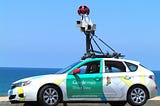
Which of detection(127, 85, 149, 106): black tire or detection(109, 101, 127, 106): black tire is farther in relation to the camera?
detection(109, 101, 127, 106): black tire

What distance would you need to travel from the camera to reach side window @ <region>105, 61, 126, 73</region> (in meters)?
18.0

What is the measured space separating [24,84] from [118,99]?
2.85m

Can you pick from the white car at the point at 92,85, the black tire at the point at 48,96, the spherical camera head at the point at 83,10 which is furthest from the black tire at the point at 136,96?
the spherical camera head at the point at 83,10

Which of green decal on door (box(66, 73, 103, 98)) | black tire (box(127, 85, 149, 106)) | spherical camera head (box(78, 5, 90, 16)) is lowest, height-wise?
black tire (box(127, 85, 149, 106))

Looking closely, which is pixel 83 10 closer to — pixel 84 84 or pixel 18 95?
pixel 84 84

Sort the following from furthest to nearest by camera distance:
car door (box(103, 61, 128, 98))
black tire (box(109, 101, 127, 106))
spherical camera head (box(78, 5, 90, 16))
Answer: spherical camera head (box(78, 5, 90, 16)) → black tire (box(109, 101, 127, 106)) → car door (box(103, 61, 128, 98))

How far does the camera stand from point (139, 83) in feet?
58.3

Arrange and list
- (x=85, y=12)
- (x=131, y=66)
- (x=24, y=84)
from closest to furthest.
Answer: (x=24, y=84)
(x=131, y=66)
(x=85, y=12)

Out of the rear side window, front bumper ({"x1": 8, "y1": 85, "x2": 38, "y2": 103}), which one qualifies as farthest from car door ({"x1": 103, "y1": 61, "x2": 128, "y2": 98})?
front bumper ({"x1": 8, "y1": 85, "x2": 38, "y2": 103})

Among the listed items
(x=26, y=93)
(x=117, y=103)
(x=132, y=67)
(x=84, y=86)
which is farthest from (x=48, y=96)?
(x=132, y=67)

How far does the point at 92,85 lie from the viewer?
17438 millimetres

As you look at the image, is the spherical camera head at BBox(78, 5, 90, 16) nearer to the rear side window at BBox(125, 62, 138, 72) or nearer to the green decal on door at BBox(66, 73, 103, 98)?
the rear side window at BBox(125, 62, 138, 72)

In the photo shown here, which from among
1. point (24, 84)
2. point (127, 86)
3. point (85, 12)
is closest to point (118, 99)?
point (127, 86)

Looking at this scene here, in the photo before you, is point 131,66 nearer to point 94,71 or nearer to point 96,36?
point 94,71
